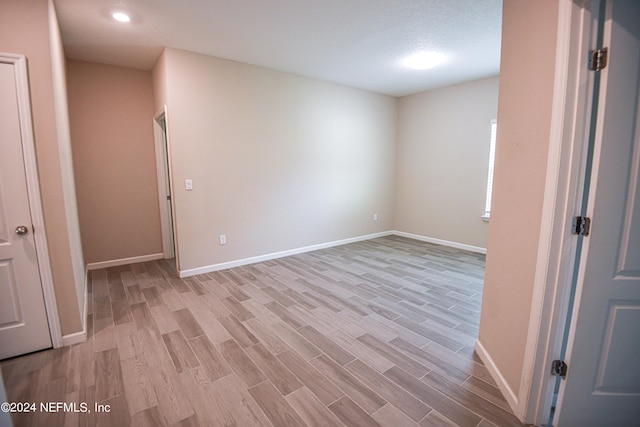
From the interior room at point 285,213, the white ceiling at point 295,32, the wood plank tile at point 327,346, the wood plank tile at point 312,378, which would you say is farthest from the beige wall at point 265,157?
the wood plank tile at point 312,378

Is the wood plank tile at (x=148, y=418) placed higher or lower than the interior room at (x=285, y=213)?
lower

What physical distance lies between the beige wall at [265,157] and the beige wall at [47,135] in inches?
56.5

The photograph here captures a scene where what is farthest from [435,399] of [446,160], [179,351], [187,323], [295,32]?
[446,160]

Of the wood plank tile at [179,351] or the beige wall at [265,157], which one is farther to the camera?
the beige wall at [265,157]

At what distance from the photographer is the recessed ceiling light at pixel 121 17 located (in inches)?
105

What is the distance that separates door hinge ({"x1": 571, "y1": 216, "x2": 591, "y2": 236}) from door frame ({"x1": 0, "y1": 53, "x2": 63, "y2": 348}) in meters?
3.44

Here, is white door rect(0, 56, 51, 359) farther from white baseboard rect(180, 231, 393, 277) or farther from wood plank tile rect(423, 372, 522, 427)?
wood plank tile rect(423, 372, 522, 427)

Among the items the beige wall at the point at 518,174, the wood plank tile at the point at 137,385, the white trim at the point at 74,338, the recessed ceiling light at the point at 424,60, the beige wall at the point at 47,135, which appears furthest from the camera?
the recessed ceiling light at the point at 424,60

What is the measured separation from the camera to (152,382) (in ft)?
6.27

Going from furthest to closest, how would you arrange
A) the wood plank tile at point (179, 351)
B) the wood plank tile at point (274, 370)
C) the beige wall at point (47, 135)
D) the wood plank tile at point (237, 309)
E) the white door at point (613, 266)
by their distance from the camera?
→ 1. the wood plank tile at point (237, 309)
2. the wood plank tile at point (179, 351)
3. the beige wall at point (47, 135)
4. the wood plank tile at point (274, 370)
5. the white door at point (613, 266)

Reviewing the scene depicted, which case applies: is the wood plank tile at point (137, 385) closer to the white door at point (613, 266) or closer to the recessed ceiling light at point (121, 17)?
the white door at point (613, 266)

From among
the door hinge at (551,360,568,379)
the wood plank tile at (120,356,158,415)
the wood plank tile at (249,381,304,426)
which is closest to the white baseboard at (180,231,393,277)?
the wood plank tile at (120,356,158,415)

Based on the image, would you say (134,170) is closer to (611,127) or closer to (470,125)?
(611,127)

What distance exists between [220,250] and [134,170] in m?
1.84
